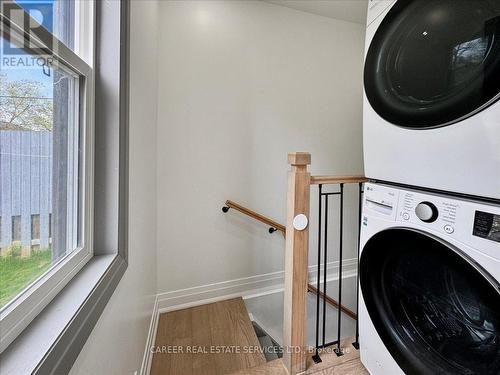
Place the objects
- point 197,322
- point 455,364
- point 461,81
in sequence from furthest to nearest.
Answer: point 197,322 < point 455,364 < point 461,81

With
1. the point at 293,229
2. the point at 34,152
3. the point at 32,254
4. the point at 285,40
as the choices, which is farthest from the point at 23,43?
the point at 285,40

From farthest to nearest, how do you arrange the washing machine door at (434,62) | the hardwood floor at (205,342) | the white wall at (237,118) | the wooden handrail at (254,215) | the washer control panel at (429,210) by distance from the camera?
the wooden handrail at (254,215) < the white wall at (237,118) < the hardwood floor at (205,342) < the washer control panel at (429,210) < the washing machine door at (434,62)

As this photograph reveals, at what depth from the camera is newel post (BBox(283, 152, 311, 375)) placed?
1.11 meters

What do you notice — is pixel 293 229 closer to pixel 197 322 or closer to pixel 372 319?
pixel 372 319

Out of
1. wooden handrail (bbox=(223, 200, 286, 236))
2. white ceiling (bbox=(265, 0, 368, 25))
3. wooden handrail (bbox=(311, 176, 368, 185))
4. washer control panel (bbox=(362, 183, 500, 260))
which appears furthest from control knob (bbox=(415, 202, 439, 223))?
white ceiling (bbox=(265, 0, 368, 25))

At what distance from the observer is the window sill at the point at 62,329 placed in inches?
17.1

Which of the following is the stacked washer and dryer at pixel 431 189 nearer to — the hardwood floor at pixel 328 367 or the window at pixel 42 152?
the hardwood floor at pixel 328 367

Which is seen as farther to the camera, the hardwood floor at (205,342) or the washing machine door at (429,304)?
the hardwood floor at (205,342)

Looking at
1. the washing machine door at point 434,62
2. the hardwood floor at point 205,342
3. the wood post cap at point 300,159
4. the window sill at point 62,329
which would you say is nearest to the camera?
the window sill at point 62,329

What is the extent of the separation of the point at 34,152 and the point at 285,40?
7.19ft

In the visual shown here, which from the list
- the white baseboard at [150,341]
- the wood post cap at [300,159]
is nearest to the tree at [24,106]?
the wood post cap at [300,159]

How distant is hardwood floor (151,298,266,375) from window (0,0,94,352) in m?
1.03

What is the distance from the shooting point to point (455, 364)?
31.9 inches

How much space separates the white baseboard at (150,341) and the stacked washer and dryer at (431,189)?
1.16m
